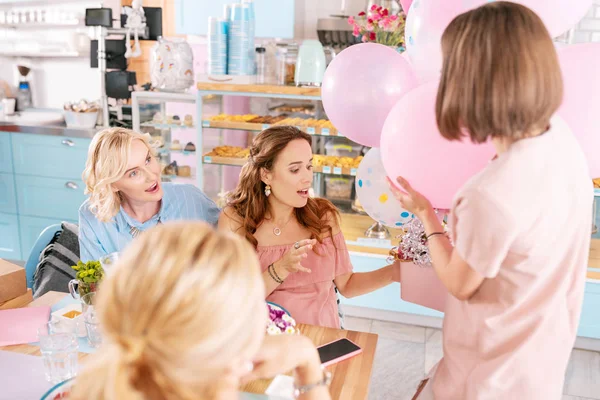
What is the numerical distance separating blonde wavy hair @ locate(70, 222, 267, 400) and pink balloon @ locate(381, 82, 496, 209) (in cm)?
75

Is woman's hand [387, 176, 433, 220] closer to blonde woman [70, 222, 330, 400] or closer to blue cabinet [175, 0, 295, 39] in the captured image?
blonde woman [70, 222, 330, 400]

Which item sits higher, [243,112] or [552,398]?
[243,112]

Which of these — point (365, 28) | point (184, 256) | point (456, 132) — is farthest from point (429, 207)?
point (365, 28)

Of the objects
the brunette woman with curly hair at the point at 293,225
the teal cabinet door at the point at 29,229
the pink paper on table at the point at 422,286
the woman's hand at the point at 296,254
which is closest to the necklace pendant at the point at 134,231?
the brunette woman with curly hair at the point at 293,225

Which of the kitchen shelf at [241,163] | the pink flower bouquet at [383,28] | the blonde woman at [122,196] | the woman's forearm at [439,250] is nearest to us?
the woman's forearm at [439,250]

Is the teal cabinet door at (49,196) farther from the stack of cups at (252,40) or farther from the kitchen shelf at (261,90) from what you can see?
the stack of cups at (252,40)

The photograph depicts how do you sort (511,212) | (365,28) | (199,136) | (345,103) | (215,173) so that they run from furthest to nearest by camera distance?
(215,173), (199,136), (365,28), (345,103), (511,212)

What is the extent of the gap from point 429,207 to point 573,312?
1.29 feet

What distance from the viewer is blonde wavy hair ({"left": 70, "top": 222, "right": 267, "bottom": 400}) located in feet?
2.46

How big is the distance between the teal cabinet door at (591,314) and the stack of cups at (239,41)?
8.15ft

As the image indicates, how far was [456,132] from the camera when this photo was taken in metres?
1.11

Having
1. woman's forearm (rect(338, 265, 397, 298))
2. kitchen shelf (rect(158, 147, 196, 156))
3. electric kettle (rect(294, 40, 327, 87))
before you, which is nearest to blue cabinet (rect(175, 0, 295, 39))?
electric kettle (rect(294, 40, 327, 87))

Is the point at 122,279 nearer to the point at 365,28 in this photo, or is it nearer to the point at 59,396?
the point at 59,396

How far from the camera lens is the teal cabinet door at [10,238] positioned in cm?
475
